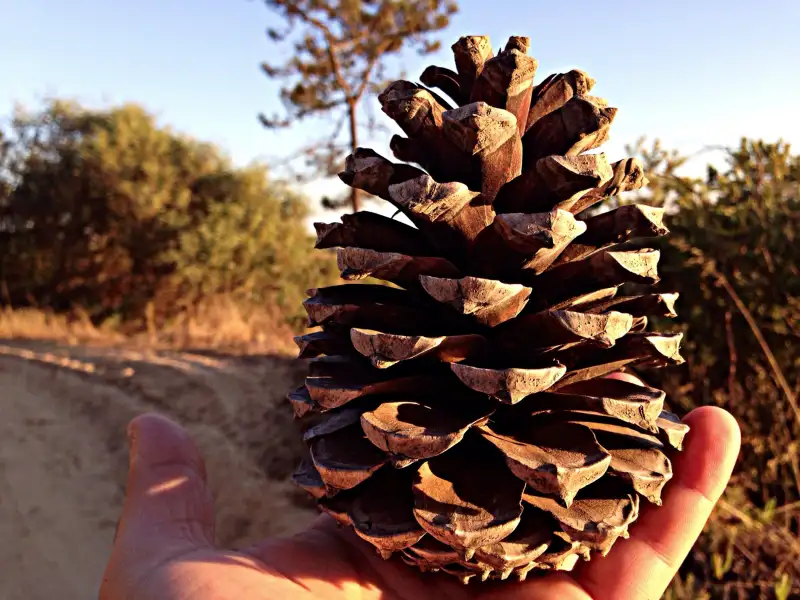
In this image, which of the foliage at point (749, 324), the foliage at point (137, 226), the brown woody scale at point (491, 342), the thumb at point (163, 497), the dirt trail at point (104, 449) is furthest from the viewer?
the foliage at point (137, 226)

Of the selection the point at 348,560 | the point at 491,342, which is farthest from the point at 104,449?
the point at 491,342

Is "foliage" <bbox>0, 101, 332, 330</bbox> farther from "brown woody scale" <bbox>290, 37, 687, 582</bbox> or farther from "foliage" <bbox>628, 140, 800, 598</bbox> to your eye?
"brown woody scale" <bbox>290, 37, 687, 582</bbox>

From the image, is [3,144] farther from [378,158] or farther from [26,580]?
[378,158]

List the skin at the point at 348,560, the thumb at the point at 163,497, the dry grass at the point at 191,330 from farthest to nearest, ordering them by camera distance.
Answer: the dry grass at the point at 191,330
the thumb at the point at 163,497
the skin at the point at 348,560

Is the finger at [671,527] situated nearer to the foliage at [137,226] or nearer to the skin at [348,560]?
the skin at [348,560]

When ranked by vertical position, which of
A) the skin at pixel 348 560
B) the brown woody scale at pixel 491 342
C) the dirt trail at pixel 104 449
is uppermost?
the brown woody scale at pixel 491 342

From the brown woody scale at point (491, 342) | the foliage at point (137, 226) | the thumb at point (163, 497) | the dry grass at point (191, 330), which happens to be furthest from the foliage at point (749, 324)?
the foliage at point (137, 226)

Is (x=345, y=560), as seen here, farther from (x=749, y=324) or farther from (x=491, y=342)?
(x=749, y=324)
